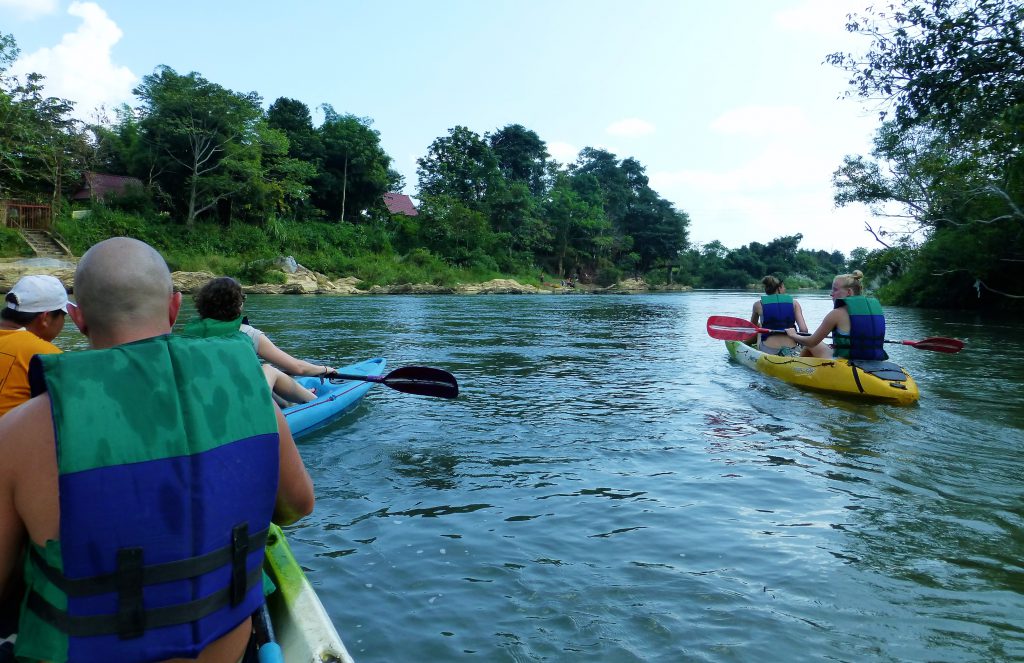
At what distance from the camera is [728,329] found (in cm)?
1022

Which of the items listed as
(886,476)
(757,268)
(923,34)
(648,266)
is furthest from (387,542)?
(757,268)

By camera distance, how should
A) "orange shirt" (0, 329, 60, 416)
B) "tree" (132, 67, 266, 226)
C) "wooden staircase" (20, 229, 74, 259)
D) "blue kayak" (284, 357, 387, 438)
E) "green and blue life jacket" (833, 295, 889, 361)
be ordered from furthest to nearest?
"tree" (132, 67, 266, 226)
"wooden staircase" (20, 229, 74, 259)
"green and blue life jacket" (833, 295, 889, 361)
"blue kayak" (284, 357, 387, 438)
"orange shirt" (0, 329, 60, 416)

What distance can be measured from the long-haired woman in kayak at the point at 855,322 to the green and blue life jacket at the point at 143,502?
6.85 m

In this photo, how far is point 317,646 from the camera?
184cm

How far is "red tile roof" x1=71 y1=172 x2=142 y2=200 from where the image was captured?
96.4 feet

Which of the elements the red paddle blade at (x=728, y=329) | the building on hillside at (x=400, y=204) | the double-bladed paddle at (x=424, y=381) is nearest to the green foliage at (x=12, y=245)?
the building on hillside at (x=400, y=204)

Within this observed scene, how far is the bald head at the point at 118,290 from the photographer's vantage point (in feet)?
4.83

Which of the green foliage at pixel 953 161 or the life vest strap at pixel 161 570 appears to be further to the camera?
the green foliage at pixel 953 161

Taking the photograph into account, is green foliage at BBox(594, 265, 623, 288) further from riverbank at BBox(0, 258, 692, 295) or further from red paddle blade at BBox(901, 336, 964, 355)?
red paddle blade at BBox(901, 336, 964, 355)

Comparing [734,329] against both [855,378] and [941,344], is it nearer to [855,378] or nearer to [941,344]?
[941,344]

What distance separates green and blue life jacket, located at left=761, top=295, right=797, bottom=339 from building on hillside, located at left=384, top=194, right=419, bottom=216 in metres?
36.6

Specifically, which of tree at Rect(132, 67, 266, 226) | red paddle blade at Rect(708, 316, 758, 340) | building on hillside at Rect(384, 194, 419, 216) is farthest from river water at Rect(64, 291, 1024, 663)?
building on hillside at Rect(384, 194, 419, 216)

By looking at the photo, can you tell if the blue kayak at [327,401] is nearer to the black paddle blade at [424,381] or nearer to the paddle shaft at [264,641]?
the black paddle blade at [424,381]

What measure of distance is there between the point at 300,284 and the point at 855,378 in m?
25.1
